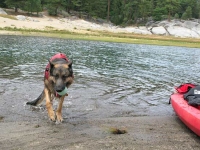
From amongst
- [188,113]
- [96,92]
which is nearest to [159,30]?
[96,92]

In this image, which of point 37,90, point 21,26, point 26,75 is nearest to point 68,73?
point 37,90

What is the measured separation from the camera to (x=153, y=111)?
1016 centimetres

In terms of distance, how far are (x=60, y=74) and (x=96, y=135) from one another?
6.06 ft

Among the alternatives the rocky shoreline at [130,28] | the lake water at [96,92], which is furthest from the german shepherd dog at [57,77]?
the rocky shoreline at [130,28]

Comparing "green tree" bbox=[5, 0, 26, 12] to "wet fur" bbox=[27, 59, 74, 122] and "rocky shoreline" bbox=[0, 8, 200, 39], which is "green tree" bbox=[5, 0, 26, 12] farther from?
"wet fur" bbox=[27, 59, 74, 122]

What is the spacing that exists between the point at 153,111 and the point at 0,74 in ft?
27.5

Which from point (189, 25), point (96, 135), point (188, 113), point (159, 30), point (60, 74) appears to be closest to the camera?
point (96, 135)

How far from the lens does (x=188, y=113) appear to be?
7766 mm

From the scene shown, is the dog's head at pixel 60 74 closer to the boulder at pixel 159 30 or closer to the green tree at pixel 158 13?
the boulder at pixel 159 30

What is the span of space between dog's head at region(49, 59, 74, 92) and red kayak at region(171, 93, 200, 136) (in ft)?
10.9

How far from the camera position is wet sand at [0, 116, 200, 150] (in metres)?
6.30

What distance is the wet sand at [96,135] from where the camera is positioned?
630cm

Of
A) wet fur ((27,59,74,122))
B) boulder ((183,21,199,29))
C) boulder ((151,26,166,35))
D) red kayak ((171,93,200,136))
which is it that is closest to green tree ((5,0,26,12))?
boulder ((151,26,166,35))

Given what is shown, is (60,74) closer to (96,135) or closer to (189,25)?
(96,135)
